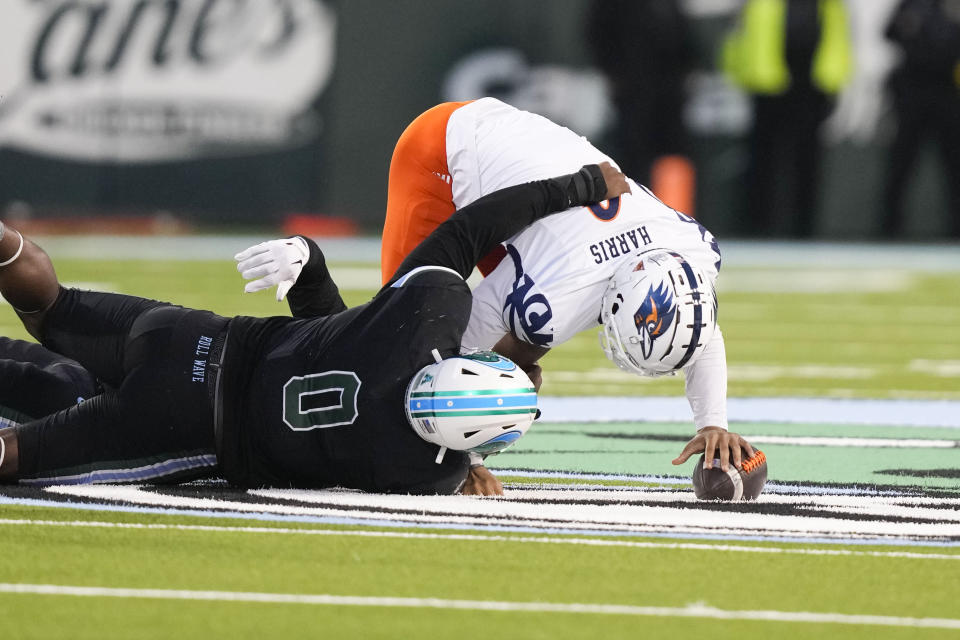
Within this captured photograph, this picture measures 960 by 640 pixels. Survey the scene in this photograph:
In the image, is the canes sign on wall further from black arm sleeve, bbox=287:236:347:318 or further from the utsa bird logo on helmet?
the utsa bird logo on helmet

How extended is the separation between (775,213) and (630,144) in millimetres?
1828

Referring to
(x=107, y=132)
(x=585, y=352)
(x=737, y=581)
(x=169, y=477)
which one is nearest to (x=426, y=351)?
(x=169, y=477)

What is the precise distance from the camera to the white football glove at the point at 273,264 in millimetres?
5129

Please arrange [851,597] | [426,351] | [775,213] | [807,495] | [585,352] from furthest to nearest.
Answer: [775,213], [585,352], [807,495], [426,351], [851,597]

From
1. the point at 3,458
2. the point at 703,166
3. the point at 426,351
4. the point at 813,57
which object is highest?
the point at 813,57

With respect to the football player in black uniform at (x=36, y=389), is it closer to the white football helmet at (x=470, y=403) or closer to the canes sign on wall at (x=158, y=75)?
the white football helmet at (x=470, y=403)

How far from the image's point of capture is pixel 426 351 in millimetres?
4938

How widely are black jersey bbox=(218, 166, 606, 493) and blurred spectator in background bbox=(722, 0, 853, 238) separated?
13.1 m

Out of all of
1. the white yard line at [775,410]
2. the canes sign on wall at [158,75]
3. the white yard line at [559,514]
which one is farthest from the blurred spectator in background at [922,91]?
the white yard line at [559,514]

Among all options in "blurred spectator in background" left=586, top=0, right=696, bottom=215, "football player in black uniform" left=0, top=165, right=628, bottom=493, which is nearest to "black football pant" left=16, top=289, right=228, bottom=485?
"football player in black uniform" left=0, top=165, right=628, bottom=493

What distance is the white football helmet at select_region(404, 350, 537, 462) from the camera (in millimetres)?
4750

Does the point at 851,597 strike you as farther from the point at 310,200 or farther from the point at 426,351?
the point at 310,200

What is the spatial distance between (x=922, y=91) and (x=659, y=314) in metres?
13.9

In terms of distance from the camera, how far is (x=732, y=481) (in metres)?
5.18
